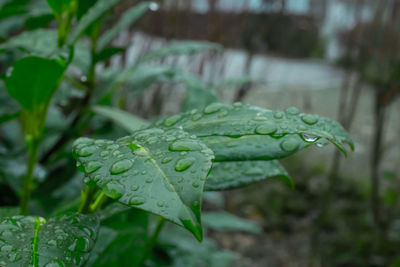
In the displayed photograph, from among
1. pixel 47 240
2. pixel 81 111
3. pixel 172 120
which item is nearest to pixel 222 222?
pixel 81 111

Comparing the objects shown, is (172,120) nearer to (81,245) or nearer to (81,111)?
(81,245)

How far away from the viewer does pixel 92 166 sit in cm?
39

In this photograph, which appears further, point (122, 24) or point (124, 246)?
point (122, 24)

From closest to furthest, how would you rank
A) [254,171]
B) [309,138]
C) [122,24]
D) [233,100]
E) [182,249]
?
1. [309,138]
2. [254,171]
3. [122,24]
4. [182,249]
5. [233,100]

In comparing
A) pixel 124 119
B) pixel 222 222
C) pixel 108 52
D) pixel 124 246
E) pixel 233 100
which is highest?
pixel 108 52

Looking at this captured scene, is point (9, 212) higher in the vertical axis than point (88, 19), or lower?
lower

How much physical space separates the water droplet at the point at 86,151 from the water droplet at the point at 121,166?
42 mm

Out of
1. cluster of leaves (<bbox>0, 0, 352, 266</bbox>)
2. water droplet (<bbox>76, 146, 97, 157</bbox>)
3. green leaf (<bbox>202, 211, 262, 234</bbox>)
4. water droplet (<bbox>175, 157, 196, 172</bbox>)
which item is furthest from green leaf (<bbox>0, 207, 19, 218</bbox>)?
green leaf (<bbox>202, 211, 262, 234</bbox>)

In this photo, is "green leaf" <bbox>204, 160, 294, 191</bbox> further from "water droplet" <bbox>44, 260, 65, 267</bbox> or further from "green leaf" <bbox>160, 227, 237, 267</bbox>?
"green leaf" <bbox>160, 227, 237, 267</bbox>

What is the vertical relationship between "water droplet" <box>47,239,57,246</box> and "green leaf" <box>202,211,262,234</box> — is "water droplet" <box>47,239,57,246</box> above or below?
above

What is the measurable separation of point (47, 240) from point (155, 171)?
0.13 m

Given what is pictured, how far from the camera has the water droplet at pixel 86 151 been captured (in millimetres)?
408

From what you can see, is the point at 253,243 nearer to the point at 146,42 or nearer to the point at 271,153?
the point at 146,42

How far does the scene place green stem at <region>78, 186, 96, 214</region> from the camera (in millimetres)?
479
